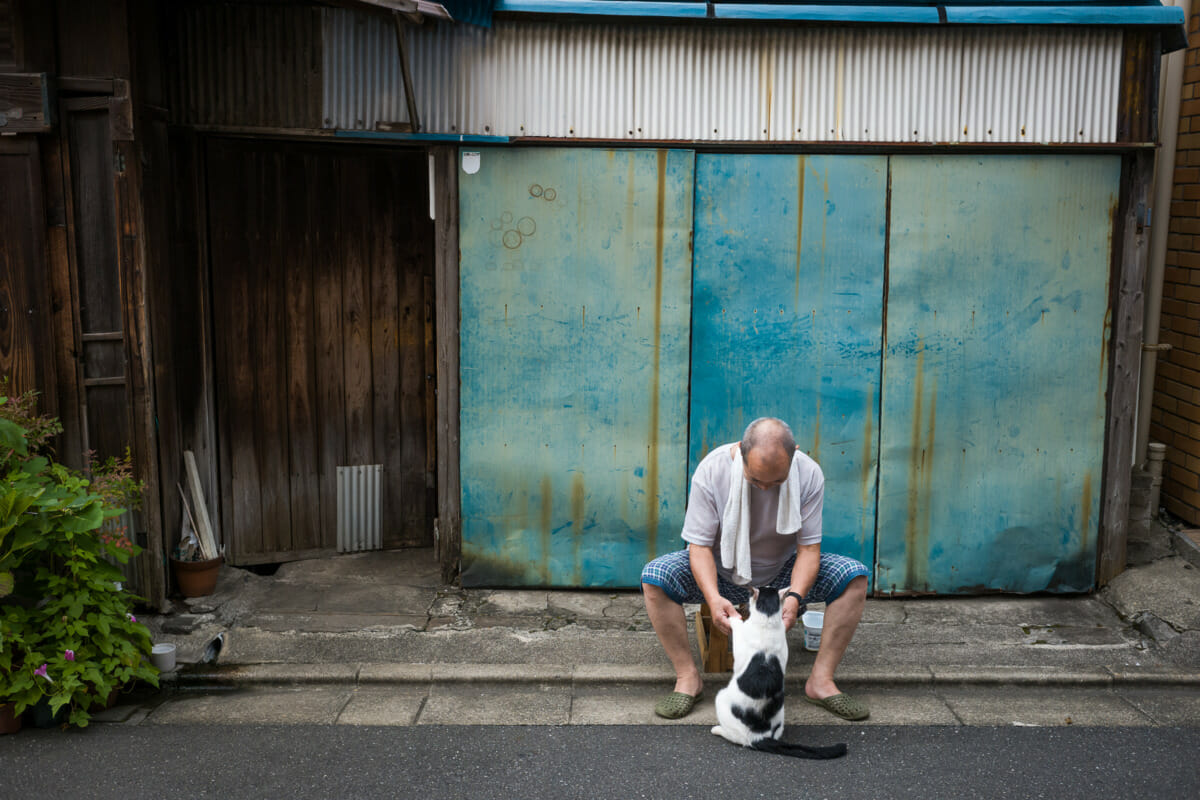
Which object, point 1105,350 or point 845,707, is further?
point 1105,350

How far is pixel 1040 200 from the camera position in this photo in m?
6.99

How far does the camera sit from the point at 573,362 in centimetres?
711

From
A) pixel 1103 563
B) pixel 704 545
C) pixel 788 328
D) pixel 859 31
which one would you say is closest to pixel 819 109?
pixel 859 31

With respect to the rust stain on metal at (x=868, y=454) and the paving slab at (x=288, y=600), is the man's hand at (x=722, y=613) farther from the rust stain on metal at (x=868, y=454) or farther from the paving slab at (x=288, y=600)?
the paving slab at (x=288, y=600)

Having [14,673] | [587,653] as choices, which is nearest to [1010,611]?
[587,653]

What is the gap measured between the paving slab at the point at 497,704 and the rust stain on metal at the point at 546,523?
1302 mm

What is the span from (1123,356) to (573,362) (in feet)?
11.8

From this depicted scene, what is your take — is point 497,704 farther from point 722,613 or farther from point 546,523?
point 546,523

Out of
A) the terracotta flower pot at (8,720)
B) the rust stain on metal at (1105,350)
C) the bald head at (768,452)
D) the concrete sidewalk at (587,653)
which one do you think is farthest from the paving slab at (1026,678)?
the terracotta flower pot at (8,720)

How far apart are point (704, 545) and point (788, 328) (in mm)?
1977

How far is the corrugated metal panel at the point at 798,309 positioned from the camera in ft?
22.8

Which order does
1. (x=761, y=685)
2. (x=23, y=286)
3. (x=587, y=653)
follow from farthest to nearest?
(x=587, y=653), (x=23, y=286), (x=761, y=685)

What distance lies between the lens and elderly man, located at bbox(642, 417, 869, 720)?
556 centimetres

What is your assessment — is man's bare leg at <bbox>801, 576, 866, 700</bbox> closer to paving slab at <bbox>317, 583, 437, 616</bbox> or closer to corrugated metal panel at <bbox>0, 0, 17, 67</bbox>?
paving slab at <bbox>317, 583, 437, 616</bbox>
